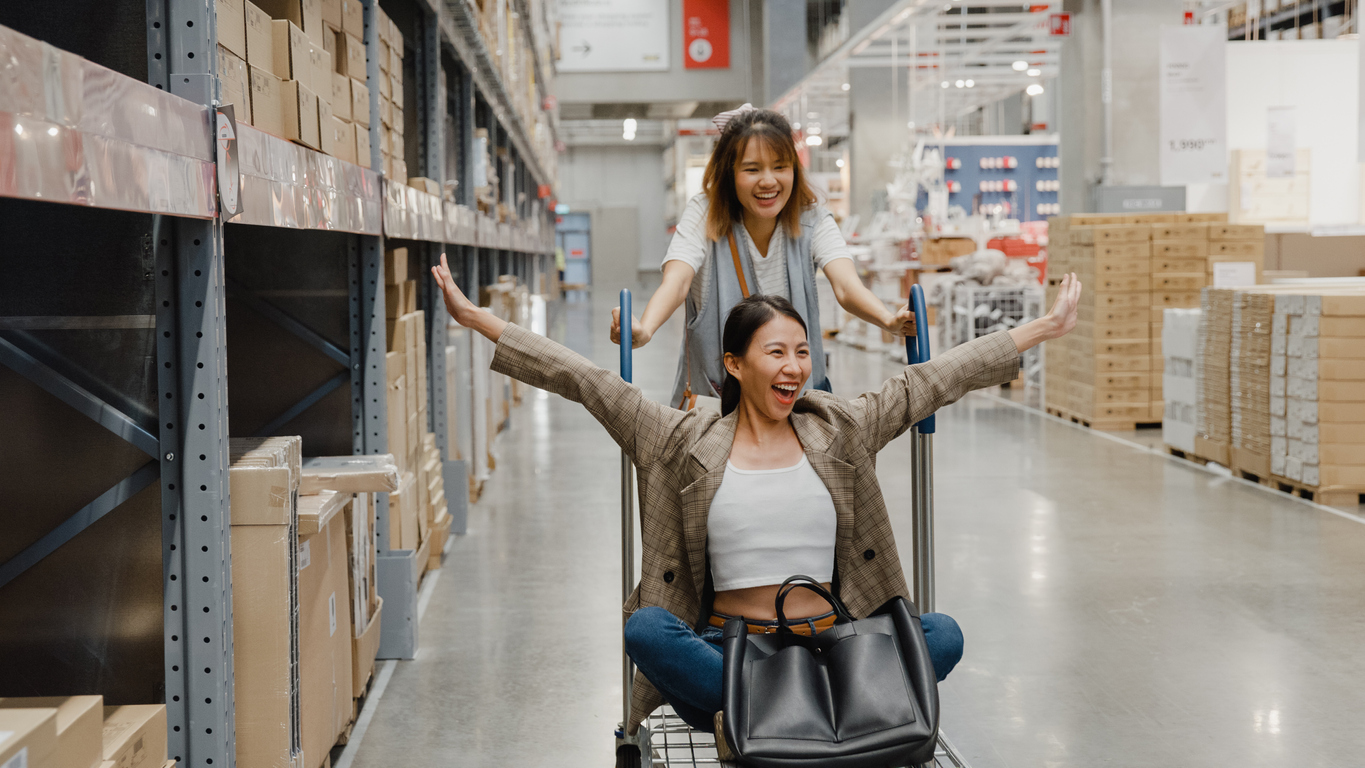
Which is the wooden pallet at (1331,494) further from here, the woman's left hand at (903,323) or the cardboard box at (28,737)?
the cardboard box at (28,737)

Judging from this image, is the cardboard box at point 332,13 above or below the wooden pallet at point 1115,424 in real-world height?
above

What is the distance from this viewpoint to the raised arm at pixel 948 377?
2.59 m

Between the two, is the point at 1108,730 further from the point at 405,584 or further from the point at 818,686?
the point at 405,584

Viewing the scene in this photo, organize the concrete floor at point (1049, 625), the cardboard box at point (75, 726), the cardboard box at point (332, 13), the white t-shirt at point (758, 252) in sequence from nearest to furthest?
the cardboard box at point (75, 726), the white t-shirt at point (758, 252), the concrete floor at point (1049, 625), the cardboard box at point (332, 13)

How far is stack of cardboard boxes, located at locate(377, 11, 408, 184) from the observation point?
4.36 metres

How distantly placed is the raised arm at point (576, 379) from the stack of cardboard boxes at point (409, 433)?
173 centimetres

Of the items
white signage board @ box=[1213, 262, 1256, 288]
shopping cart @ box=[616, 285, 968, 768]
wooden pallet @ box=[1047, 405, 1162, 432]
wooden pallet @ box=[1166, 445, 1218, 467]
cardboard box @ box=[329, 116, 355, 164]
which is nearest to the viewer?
shopping cart @ box=[616, 285, 968, 768]

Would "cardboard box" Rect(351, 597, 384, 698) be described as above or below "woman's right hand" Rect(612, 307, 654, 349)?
below

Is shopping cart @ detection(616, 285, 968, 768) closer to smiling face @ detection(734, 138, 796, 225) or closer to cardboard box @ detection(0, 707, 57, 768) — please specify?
smiling face @ detection(734, 138, 796, 225)

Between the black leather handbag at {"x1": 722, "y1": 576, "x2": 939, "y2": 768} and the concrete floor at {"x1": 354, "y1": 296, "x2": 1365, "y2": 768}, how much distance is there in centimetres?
122

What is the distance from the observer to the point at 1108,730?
342cm

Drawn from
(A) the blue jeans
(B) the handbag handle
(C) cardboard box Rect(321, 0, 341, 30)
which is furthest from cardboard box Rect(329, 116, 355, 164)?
(B) the handbag handle

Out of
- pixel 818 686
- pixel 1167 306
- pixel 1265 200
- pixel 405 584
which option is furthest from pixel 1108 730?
pixel 1265 200


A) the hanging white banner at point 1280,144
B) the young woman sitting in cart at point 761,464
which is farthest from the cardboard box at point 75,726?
the hanging white banner at point 1280,144
